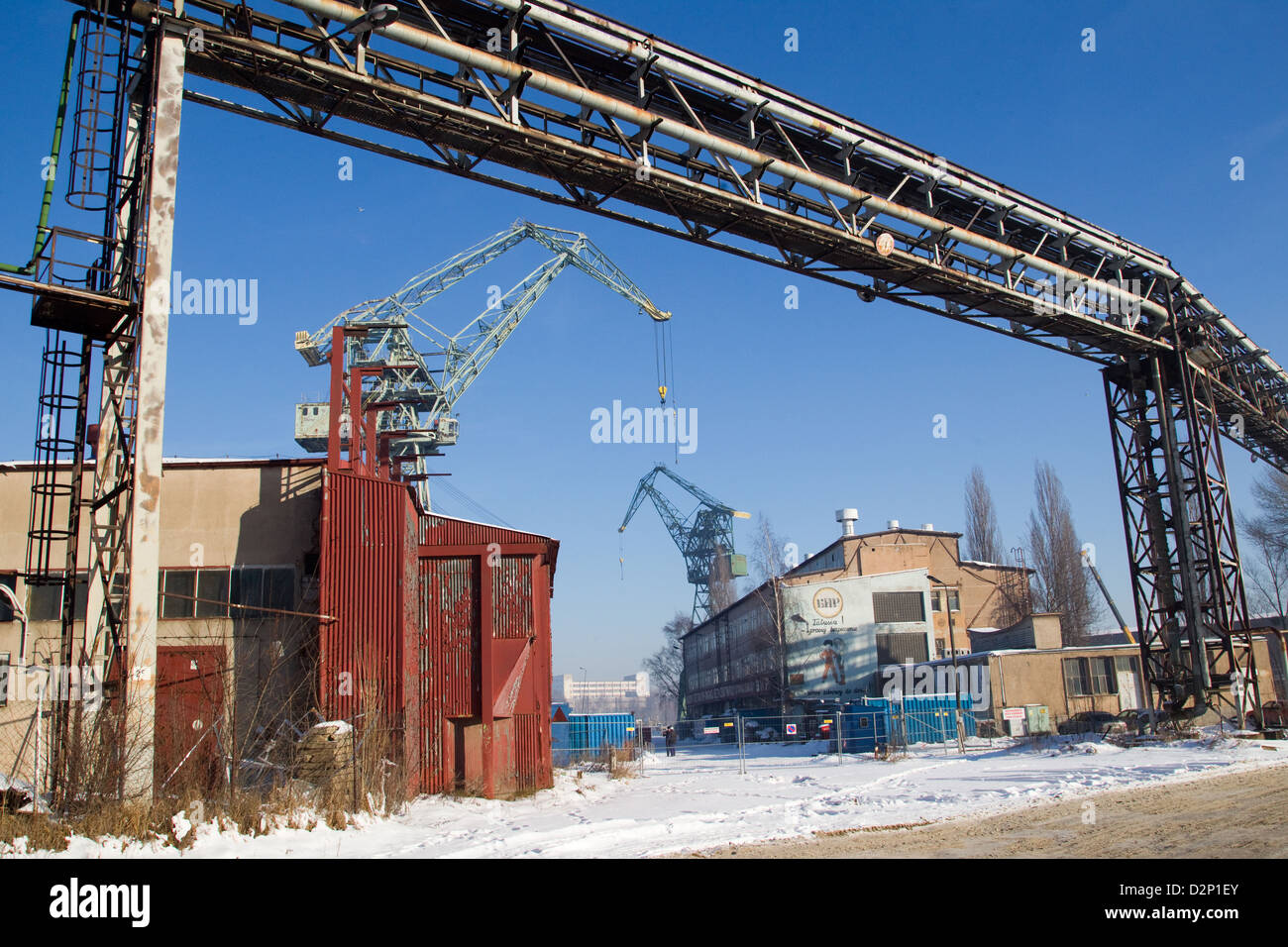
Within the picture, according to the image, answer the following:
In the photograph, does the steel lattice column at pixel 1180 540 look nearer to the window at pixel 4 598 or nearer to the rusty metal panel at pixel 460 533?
the rusty metal panel at pixel 460 533

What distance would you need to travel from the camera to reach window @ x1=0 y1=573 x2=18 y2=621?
1666 cm

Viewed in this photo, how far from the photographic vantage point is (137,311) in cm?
1155

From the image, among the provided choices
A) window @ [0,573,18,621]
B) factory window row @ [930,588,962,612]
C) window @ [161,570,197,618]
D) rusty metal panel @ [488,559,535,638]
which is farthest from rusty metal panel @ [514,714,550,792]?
factory window row @ [930,588,962,612]

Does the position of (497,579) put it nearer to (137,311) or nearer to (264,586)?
(264,586)

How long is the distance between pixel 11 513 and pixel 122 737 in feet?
31.2

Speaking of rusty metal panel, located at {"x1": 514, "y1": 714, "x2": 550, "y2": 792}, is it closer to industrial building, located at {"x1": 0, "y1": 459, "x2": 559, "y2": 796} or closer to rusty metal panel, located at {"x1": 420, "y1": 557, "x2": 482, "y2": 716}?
industrial building, located at {"x1": 0, "y1": 459, "x2": 559, "y2": 796}

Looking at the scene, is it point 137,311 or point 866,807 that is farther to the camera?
point 866,807

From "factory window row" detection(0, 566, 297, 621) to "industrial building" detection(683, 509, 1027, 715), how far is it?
27653 millimetres

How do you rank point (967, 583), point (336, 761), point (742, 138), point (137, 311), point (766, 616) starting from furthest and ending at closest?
1. point (967, 583)
2. point (766, 616)
3. point (742, 138)
4. point (336, 761)
5. point (137, 311)

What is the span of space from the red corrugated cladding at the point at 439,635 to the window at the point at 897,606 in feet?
105

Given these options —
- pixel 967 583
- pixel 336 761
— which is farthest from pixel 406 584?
Result: pixel 967 583

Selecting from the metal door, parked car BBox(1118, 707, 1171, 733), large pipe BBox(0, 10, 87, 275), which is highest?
large pipe BBox(0, 10, 87, 275)

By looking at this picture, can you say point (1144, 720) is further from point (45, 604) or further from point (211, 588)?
point (45, 604)

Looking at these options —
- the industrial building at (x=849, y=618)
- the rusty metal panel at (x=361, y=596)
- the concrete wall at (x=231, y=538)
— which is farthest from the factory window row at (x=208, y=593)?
the industrial building at (x=849, y=618)
